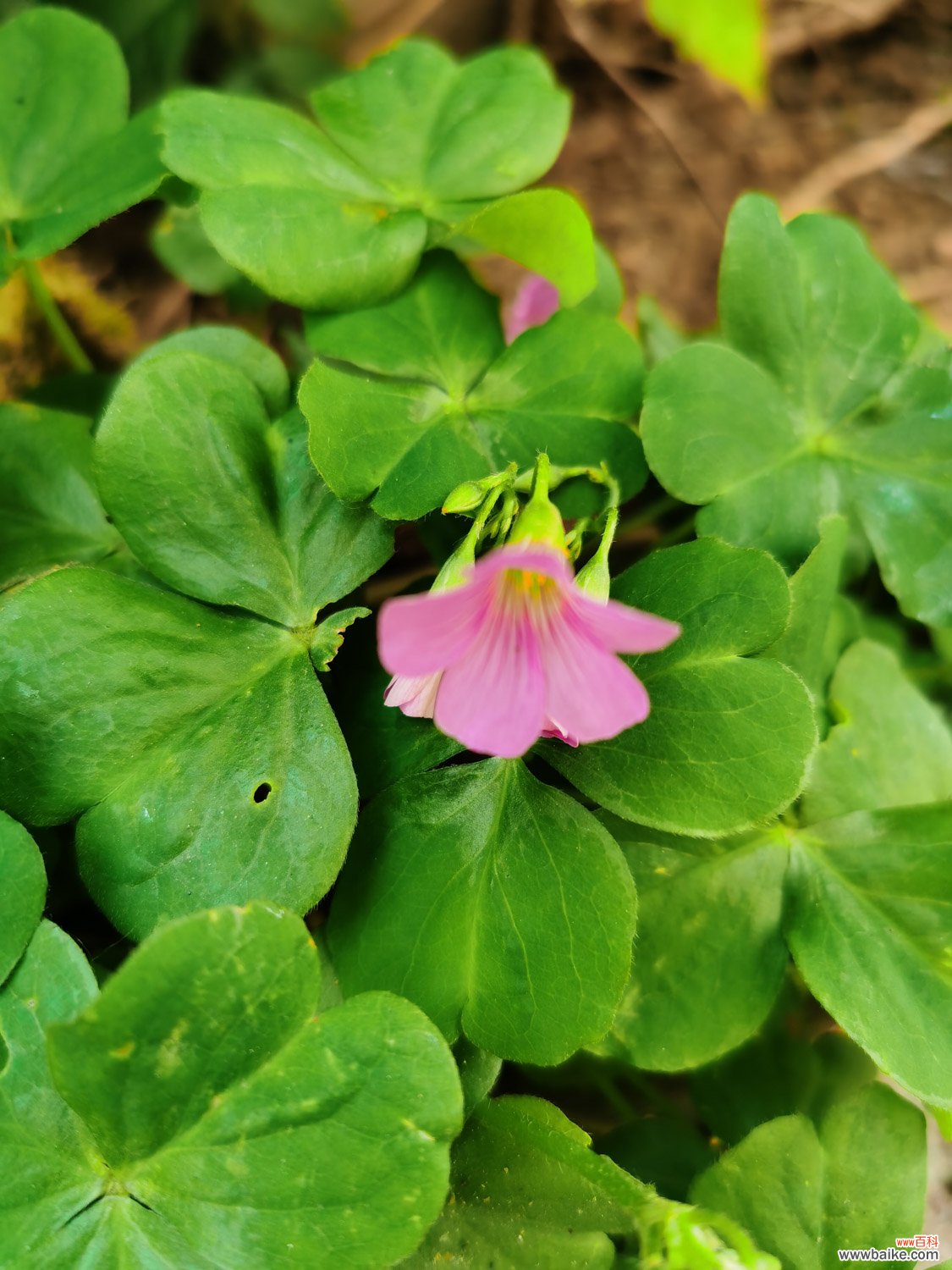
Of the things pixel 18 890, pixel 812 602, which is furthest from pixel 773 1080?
pixel 18 890

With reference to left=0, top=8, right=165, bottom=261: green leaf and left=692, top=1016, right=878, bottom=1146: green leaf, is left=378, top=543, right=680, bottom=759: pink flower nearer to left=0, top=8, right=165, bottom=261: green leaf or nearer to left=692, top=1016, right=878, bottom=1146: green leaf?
left=692, top=1016, right=878, bottom=1146: green leaf

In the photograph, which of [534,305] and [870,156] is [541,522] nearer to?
[534,305]

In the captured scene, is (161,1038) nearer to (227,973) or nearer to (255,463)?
(227,973)

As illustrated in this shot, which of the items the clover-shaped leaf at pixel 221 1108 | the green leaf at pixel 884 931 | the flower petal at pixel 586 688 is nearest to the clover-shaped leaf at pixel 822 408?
the green leaf at pixel 884 931

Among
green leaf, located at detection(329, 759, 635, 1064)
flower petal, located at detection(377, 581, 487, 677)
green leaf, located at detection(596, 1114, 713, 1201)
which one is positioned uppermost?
flower petal, located at detection(377, 581, 487, 677)

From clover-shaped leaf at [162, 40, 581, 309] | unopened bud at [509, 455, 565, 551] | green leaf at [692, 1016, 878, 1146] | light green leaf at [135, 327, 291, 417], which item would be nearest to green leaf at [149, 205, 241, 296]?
clover-shaped leaf at [162, 40, 581, 309]
